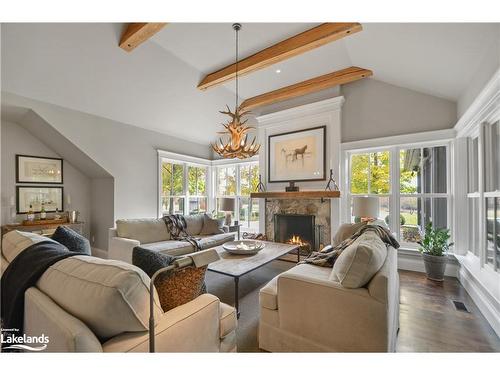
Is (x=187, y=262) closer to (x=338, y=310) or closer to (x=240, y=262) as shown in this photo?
(x=338, y=310)

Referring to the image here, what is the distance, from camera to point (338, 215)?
4.07 meters

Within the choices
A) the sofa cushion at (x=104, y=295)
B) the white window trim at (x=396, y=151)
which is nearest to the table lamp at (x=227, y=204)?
the white window trim at (x=396, y=151)

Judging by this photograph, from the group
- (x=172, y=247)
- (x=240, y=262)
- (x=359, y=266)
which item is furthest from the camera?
(x=172, y=247)

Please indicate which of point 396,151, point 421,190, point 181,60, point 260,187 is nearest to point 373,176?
point 396,151

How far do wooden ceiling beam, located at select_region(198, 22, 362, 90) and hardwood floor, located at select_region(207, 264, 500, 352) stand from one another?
3074mm

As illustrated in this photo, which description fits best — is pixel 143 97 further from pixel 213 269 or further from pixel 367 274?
pixel 367 274

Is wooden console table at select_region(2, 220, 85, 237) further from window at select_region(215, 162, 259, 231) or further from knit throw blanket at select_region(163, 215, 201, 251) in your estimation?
window at select_region(215, 162, 259, 231)

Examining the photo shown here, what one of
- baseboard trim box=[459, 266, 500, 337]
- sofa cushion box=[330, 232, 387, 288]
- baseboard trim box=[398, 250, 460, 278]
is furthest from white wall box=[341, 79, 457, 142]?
sofa cushion box=[330, 232, 387, 288]

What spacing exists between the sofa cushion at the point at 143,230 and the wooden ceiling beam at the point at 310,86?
246 cm

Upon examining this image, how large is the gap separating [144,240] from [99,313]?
3016 mm

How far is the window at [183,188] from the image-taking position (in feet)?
17.3

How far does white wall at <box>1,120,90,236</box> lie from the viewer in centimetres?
350

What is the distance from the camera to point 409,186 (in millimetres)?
3719
